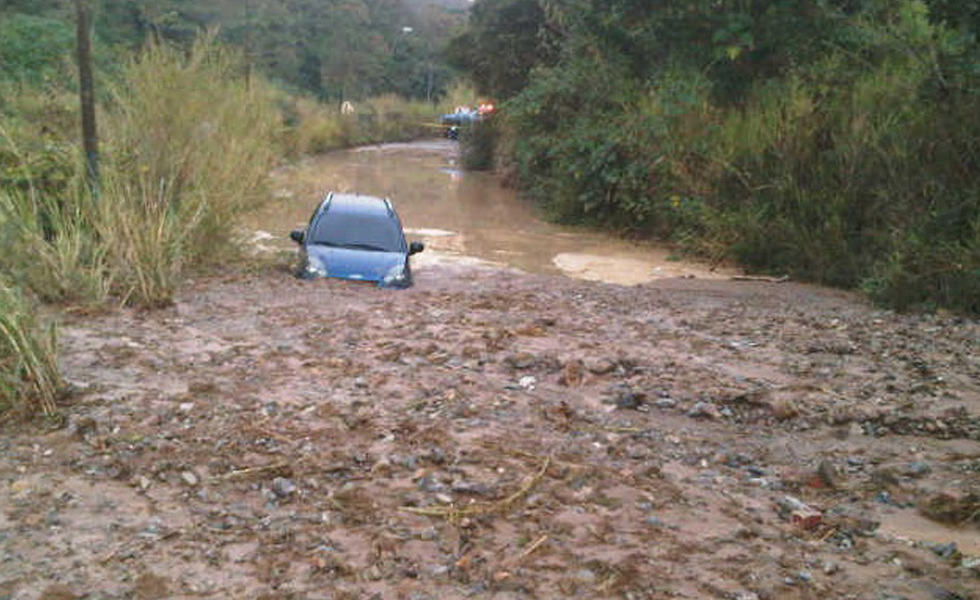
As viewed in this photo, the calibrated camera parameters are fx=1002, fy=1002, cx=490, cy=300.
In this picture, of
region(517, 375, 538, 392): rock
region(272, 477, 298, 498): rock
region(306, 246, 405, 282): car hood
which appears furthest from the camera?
region(306, 246, 405, 282): car hood

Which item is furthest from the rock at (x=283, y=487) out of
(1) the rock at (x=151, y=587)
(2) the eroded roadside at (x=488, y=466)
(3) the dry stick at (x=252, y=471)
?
(1) the rock at (x=151, y=587)

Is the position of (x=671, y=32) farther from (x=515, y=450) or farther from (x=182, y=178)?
(x=515, y=450)

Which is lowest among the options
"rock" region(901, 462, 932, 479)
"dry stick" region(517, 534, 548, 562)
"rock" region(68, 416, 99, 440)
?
"rock" region(68, 416, 99, 440)

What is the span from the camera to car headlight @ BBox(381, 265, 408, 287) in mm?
14000

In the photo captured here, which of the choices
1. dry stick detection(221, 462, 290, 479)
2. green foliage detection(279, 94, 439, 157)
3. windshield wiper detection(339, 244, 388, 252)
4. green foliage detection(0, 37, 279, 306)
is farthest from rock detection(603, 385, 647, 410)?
green foliage detection(279, 94, 439, 157)

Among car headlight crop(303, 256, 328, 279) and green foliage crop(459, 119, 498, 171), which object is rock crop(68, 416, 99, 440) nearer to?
car headlight crop(303, 256, 328, 279)

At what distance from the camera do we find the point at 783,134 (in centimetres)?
1836

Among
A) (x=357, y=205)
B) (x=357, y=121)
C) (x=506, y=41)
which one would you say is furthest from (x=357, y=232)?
(x=357, y=121)

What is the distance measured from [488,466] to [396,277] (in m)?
7.82

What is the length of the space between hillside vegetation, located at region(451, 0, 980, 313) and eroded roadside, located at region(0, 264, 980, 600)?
15.5 ft

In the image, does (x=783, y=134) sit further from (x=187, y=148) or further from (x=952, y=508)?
(x=952, y=508)

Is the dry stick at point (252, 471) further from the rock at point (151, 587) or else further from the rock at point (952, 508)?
the rock at point (952, 508)

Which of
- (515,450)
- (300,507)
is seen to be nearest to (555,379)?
(515,450)

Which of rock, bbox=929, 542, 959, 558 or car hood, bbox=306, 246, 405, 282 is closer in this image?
rock, bbox=929, 542, 959, 558
